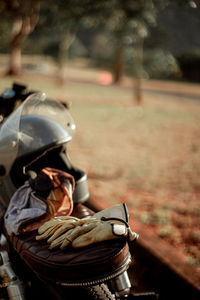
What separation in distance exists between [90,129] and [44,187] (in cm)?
673

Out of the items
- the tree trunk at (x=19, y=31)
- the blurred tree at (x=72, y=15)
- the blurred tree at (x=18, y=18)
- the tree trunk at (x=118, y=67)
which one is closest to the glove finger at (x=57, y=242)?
the blurred tree at (x=72, y=15)

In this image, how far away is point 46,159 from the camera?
82.0 inches

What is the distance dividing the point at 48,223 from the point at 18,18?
2153 cm

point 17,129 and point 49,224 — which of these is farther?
point 17,129

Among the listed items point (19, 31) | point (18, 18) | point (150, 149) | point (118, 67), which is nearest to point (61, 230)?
point (150, 149)

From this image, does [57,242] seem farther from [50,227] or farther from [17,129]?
[17,129]

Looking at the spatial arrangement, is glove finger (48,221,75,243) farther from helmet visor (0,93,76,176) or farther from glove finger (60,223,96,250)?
helmet visor (0,93,76,176)

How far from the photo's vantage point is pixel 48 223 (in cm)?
153

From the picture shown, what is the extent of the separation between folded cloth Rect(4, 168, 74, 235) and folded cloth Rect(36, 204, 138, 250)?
0.13 metres

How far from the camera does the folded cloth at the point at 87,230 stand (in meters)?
1.32

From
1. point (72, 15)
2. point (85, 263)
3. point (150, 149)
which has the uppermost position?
point (72, 15)

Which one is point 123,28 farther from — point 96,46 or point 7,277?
point 96,46

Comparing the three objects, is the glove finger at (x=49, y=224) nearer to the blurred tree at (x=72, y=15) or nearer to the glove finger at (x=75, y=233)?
the glove finger at (x=75, y=233)

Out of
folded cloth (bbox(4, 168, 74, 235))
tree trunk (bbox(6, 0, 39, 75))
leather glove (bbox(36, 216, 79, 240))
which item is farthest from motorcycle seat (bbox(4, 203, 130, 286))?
tree trunk (bbox(6, 0, 39, 75))
